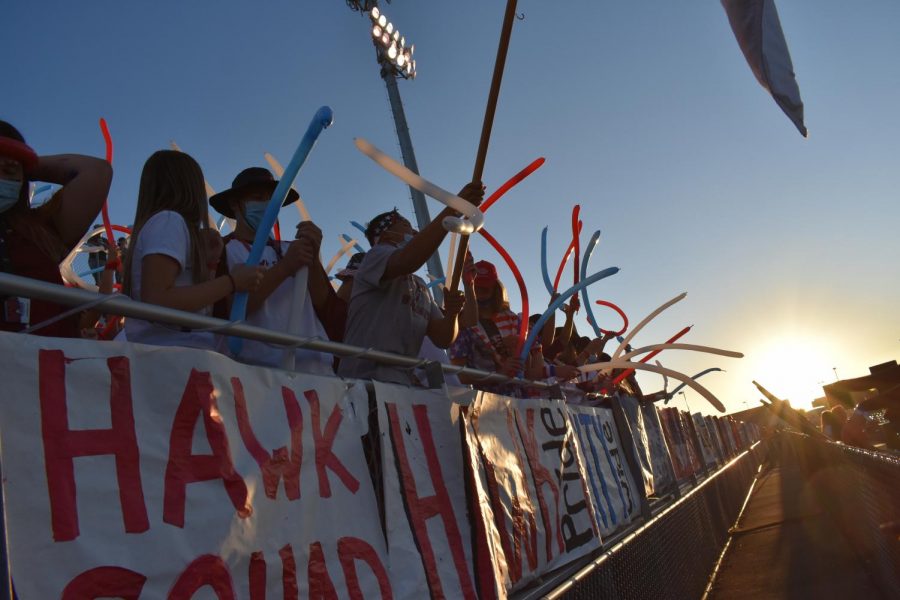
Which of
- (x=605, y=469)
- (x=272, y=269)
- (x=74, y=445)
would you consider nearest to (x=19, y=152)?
(x=272, y=269)

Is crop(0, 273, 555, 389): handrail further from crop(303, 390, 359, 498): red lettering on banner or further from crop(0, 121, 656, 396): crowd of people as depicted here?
crop(303, 390, 359, 498): red lettering on banner

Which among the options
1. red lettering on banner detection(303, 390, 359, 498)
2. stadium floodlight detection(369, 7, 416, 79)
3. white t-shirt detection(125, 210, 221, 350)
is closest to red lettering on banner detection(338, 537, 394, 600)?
red lettering on banner detection(303, 390, 359, 498)

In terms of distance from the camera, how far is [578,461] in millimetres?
4074

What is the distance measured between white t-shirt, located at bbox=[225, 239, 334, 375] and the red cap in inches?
88.9

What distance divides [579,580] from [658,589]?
1.56 metres

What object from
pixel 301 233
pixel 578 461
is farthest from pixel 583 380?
pixel 301 233

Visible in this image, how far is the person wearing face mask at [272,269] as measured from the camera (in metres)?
2.61

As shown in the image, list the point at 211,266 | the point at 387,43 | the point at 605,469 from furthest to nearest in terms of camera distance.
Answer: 1. the point at 387,43
2. the point at 605,469
3. the point at 211,266

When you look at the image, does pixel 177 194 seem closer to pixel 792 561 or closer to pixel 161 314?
pixel 161 314

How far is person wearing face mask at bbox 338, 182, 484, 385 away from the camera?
9.92 ft

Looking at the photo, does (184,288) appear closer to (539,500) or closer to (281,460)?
(281,460)

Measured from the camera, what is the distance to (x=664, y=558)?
4.67 m

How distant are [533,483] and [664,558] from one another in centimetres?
200

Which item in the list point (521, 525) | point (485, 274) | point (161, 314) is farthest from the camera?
point (485, 274)
